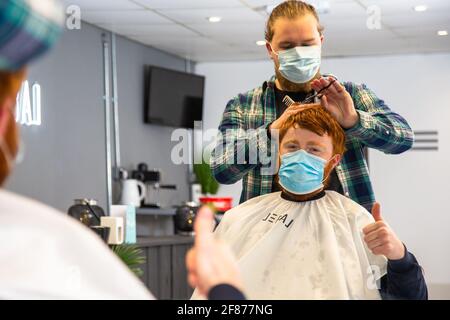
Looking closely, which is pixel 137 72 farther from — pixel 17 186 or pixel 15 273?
pixel 15 273

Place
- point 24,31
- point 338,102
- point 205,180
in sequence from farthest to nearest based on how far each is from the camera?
point 205,180
point 338,102
point 24,31

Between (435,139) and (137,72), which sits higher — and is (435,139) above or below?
below

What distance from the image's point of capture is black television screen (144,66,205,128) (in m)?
6.63

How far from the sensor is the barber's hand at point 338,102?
4.88 ft

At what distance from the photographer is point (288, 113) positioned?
158 cm

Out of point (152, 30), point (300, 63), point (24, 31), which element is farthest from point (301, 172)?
point (152, 30)

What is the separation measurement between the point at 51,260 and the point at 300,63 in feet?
2.97

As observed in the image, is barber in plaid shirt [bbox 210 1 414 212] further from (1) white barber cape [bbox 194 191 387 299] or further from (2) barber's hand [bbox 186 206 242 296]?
(2) barber's hand [bbox 186 206 242 296]

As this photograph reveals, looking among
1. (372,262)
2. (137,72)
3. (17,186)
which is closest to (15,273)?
(372,262)

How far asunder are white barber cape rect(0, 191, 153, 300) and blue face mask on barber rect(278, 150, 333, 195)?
79 cm

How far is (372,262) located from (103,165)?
4640 millimetres

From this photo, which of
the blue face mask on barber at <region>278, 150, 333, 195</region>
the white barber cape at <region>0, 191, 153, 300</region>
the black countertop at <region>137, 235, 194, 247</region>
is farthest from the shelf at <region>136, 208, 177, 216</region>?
the white barber cape at <region>0, 191, 153, 300</region>

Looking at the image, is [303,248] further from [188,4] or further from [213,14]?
[213,14]

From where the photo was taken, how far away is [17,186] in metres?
5.00
